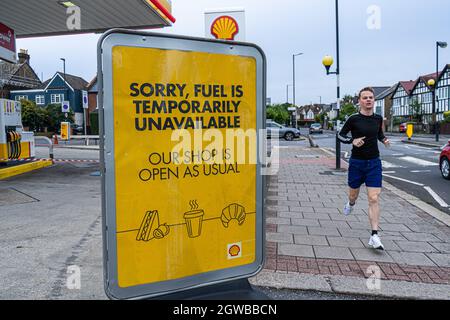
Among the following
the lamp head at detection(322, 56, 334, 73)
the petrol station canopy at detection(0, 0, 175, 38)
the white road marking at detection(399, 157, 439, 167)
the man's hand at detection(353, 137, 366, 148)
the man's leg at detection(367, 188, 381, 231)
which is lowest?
the white road marking at detection(399, 157, 439, 167)

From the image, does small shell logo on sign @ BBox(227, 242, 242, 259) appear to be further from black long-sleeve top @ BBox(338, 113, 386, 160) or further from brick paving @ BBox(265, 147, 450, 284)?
black long-sleeve top @ BBox(338, 113, 386, 160)

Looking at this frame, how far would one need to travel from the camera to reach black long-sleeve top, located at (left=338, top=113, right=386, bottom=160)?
468 centimetres

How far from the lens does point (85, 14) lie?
37.5 feet

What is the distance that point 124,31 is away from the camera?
7.16 feet

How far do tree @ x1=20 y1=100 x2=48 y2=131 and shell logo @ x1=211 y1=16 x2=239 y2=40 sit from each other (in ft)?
159

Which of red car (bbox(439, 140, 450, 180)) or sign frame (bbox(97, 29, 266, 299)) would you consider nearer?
sign frame (bbox(97, 29, 266, 299))

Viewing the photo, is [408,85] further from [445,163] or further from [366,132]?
[366,132]

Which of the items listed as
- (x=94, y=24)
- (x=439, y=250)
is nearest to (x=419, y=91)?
(x=94, y=24)

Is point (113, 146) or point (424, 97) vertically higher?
point (424, 97)

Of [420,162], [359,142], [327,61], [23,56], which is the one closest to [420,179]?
[420,162]

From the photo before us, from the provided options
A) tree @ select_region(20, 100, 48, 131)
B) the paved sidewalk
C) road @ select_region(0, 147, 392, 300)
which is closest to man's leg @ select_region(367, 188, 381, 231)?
the paved sidewalk

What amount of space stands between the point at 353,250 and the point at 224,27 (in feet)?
9.23
